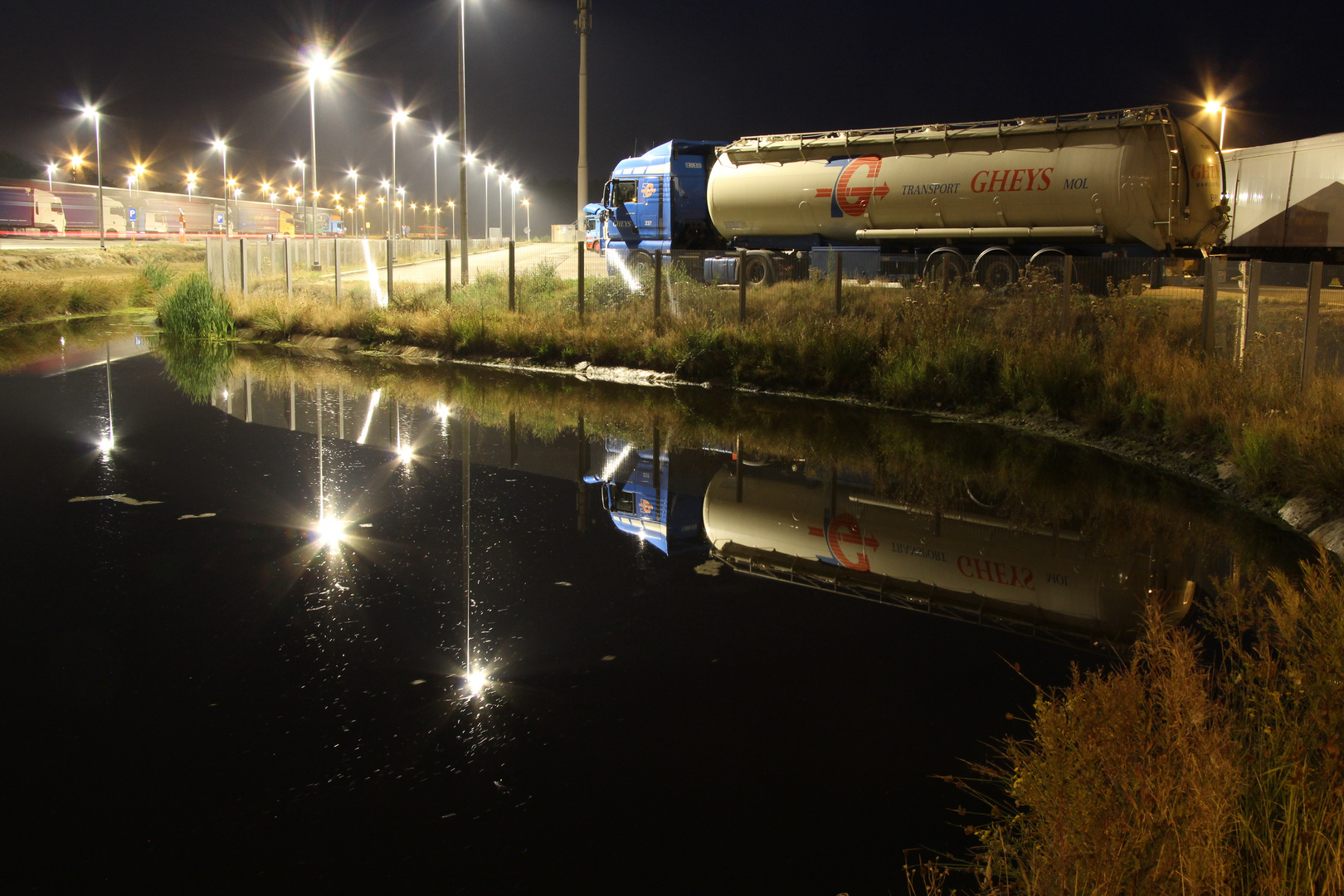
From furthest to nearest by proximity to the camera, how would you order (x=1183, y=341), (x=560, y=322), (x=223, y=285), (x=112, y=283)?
(x=112, y=283) → (x=223, y=285) → (x=560, y=322) → (x=1183, y=341)

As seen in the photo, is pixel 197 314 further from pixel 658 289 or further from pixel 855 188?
pixel 855 188

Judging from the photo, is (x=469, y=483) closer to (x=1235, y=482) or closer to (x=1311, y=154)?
(x=1235, y=482)

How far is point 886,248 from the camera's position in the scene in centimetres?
2747

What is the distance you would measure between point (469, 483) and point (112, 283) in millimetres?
30469

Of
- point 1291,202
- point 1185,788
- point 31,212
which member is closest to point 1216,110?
point 1291,202

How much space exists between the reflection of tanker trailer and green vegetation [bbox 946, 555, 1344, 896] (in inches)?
620

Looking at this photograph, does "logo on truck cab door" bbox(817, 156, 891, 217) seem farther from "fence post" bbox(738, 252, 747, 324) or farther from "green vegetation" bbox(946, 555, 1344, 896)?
"green vegetation" bbox(946, 555, 1344, 896)

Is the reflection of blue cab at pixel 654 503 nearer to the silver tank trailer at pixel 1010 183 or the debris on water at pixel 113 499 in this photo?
the debris on water at pixel 113 499

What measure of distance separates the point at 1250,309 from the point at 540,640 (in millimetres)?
10017

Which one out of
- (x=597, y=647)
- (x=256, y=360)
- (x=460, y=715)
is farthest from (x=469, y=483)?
(x=256, y=360)

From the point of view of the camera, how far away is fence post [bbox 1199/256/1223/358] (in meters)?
13.5

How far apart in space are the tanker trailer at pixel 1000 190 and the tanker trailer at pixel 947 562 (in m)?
12.4

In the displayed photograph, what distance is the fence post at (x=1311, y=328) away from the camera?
10.9 m

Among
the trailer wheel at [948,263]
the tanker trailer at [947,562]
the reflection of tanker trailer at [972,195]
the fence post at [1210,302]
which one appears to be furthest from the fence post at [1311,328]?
the trailer wheel at [948,263]
